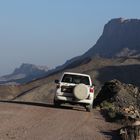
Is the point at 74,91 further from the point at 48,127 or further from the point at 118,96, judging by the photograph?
the point at 118,96

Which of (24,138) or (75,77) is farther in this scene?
(75,77)

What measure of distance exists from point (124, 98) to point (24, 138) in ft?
76.2

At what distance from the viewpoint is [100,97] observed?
133 feet

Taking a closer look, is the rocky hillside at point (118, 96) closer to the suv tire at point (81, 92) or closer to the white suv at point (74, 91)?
the white suv at point (74, 91)

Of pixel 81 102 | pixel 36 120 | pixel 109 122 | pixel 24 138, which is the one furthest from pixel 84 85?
pixel 24 138

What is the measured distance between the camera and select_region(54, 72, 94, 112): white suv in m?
25.7

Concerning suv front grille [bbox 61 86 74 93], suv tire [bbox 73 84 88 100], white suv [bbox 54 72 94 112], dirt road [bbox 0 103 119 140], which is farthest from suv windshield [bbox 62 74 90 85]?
dirt road [bbox 0 103 119 140]

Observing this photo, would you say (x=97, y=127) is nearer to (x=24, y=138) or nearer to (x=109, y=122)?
(x=109, y=122)

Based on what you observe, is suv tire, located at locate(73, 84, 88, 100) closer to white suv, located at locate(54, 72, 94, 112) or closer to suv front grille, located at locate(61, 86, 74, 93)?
white suv, located at locate(54, 72, 94, 112)

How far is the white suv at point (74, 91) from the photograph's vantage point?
84.3ft

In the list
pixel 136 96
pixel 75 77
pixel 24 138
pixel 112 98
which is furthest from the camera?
pixel 136 96

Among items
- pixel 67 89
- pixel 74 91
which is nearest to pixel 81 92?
pixel 74 91

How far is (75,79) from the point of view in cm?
2716

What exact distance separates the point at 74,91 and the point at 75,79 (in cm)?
168
